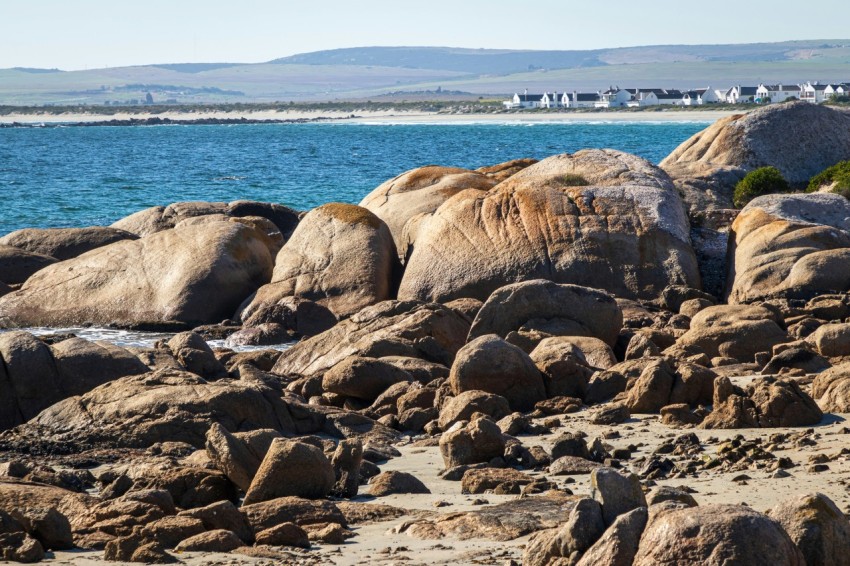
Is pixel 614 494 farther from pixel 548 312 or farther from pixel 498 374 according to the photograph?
pixel 548 312

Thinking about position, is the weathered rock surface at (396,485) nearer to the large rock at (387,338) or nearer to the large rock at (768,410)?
the large rock at (768,410)

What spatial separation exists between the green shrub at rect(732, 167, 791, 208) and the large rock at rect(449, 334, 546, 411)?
495 inches

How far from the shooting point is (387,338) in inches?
599

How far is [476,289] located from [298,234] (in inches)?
140

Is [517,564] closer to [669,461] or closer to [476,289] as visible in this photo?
[669,461]

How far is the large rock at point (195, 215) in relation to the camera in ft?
84.0

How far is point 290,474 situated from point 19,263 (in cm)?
1536

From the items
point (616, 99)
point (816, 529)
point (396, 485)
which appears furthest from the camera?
point (616, 99)

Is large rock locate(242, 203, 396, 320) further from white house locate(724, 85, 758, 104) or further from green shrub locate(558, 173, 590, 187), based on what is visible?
white house locate(724, 85, 758, 104)

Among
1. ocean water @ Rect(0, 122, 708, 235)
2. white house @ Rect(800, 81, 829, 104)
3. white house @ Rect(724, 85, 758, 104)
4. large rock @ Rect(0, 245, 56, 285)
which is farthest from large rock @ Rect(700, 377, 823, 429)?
white house @ Rect(724, 85, 758, 104)

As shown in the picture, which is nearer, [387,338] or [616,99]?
[387,338]

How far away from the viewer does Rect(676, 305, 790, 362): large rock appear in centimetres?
1480

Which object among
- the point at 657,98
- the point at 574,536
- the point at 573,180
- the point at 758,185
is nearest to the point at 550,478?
the point at 574,536

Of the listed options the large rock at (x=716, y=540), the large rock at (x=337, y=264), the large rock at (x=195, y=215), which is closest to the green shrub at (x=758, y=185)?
the large rock at (x=337, y=264)
